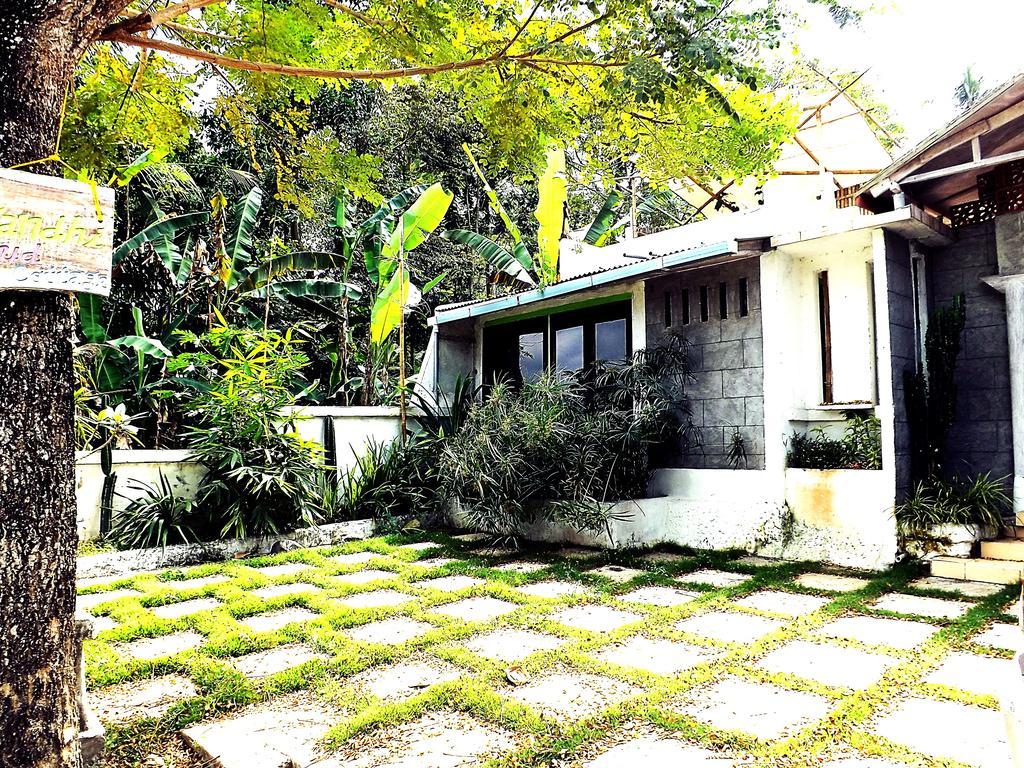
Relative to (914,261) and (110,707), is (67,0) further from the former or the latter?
(914,261)

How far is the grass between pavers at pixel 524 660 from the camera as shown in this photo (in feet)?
8.48

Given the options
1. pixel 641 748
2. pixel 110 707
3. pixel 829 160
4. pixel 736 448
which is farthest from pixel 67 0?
pixel 829 160

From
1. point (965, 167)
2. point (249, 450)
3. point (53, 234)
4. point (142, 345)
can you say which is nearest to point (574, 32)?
point (53, 234)

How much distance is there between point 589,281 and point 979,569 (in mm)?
4103

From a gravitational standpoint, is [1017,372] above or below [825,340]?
below

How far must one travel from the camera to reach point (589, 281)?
6.98m

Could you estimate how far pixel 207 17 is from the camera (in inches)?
148

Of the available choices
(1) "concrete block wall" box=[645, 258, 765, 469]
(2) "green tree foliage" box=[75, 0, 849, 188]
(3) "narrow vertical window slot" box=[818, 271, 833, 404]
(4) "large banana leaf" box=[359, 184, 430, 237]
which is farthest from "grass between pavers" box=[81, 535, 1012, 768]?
(4) "large banana leaf" box=[359, 184, 430, 237]

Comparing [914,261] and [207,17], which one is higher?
[207,17]

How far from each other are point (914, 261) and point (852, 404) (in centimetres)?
134

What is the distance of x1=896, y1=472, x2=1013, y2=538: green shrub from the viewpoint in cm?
513

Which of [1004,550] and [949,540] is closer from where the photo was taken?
[1004,550]

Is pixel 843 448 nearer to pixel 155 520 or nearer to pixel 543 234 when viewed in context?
pixel 543 234

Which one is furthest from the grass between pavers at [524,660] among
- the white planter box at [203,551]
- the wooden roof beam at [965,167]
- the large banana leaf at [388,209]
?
the large banana leaf at [388,209]
